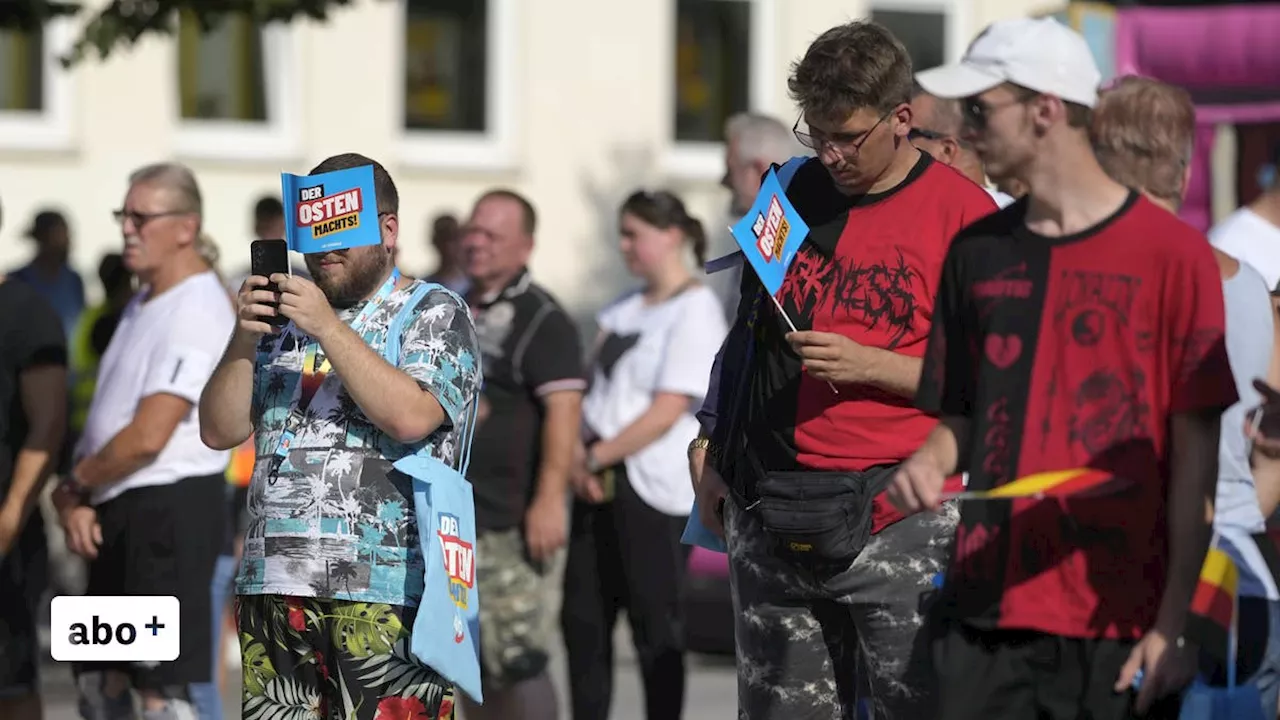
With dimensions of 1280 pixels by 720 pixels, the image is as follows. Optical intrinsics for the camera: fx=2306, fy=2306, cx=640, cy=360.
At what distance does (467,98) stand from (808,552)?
11981mm

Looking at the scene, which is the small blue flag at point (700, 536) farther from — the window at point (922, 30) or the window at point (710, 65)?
the window at point (922, 30)

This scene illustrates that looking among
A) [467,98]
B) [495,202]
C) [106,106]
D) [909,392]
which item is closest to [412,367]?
[909,392]

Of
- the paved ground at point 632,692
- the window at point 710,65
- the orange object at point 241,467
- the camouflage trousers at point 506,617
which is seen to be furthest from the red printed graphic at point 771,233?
the window at point 710,65

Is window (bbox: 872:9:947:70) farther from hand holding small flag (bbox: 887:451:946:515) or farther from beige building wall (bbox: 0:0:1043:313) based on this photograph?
hand holding small flag (bbox: 887:451:946:515)

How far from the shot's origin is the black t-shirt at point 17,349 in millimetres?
7680

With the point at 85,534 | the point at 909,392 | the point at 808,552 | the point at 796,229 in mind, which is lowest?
the point at 85,534

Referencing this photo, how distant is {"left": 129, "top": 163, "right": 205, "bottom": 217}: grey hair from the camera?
7699mm

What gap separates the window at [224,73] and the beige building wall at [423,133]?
0.29 feet

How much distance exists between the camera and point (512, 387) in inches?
322

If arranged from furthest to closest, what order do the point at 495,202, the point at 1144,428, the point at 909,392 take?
1. the point at 495,202
2. the point at 909,392
3. the point at 1144,428

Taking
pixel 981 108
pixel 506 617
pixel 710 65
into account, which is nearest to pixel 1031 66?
pixel 981 108

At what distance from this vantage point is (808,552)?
16.3 ft

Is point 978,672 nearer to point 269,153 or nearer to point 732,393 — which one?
point 732,393

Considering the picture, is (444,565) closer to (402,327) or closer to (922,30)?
(402,327)
